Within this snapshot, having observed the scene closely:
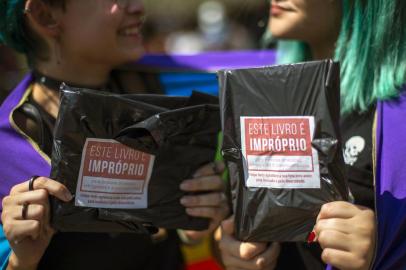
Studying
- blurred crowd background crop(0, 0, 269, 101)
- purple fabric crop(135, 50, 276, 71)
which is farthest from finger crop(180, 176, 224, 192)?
blurred crowd background crop(0, 0, 269, 101)

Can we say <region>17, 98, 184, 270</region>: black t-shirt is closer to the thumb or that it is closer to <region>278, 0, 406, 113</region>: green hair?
the thumb

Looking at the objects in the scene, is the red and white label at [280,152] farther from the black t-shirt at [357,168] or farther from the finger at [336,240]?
the black t-shirt at [357,168]

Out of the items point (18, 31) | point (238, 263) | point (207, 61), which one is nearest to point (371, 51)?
point (238, 263)

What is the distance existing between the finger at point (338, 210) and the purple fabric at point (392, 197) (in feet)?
0.31

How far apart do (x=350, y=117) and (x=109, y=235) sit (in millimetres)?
744

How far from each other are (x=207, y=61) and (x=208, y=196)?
774 millimetres

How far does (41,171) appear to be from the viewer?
137cm

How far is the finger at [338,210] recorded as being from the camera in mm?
1124

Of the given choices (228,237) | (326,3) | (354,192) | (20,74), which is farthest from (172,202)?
(20,74)

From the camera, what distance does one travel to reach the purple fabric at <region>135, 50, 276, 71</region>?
1906 mm

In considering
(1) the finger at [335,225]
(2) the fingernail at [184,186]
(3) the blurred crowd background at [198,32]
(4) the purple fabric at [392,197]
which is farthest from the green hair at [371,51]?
(3) the blurred crowd background at [198,32]

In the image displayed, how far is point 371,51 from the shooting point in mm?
1372

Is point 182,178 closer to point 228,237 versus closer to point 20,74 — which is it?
point 228,237

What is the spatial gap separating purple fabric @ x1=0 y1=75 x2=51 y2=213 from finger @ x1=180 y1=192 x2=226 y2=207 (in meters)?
0.36
